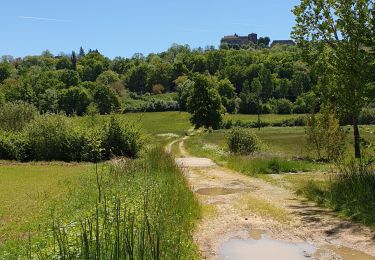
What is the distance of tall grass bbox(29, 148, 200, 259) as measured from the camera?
20.2 feet

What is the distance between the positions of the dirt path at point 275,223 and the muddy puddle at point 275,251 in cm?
3

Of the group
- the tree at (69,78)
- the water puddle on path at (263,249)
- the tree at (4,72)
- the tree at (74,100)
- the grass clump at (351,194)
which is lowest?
the water puddle on path at (263,249)

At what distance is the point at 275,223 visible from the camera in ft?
41.4

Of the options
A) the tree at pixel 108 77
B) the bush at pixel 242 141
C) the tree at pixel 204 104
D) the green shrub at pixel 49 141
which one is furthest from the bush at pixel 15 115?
the tree at pixel 108 77

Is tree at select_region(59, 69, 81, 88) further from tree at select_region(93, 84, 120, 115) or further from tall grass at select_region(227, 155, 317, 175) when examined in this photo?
tall grass at select_region(227, 155, 317, 175)

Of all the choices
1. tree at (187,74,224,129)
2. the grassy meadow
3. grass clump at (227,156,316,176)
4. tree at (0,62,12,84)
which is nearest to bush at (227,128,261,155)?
the grassy meadow

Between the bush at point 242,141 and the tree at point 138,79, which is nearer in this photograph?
the bush at point 242,141

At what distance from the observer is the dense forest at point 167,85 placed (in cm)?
12898

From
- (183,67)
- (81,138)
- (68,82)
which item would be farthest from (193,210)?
(183,67)

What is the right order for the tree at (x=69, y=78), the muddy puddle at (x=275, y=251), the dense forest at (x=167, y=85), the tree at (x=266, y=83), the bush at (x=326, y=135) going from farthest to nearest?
the tree at (x=69, y=78)
the tree at (x=266, y=83)
the dense forest at (x=167, y=85)
the bush at (x=326, y=135)
the muddy puddle at (x=275, y=251)

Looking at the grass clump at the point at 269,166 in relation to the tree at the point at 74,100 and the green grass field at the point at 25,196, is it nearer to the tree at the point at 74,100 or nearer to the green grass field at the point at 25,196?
the green grass field at the point at 25,196

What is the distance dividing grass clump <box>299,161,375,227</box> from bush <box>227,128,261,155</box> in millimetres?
17638

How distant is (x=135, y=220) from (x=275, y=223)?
4.85 meters

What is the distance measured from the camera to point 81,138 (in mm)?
37625
